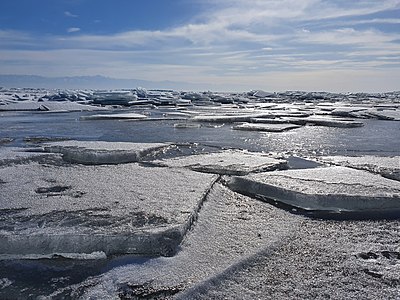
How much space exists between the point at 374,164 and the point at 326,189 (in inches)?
55.9

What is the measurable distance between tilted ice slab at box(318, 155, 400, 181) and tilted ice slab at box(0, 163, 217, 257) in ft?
6.00

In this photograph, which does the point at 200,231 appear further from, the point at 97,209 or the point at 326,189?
the point at 326,189

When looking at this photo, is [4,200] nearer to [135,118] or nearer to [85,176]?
[85,176]

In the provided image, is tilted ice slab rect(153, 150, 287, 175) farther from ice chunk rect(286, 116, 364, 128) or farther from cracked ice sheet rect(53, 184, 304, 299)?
ice chunk rect(286, 116, 364, 128)

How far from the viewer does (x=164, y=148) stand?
573 cm

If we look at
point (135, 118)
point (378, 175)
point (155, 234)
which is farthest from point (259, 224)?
point (135, 118)

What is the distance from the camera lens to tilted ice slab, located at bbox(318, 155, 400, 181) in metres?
3.96

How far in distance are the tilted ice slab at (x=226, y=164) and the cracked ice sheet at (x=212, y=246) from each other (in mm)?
851

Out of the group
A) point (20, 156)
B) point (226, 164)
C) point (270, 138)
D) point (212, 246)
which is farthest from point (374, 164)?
point (20, 156)

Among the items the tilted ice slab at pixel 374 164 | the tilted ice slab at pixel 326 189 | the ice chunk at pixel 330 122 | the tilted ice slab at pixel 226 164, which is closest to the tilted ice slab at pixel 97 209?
the tilted ice slab at pixel 226 164

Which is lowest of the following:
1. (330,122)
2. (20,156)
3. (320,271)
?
(320,271)

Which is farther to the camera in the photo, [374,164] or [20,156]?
[20,156]

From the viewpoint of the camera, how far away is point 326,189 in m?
3.26

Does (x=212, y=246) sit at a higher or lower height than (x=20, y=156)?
lower
